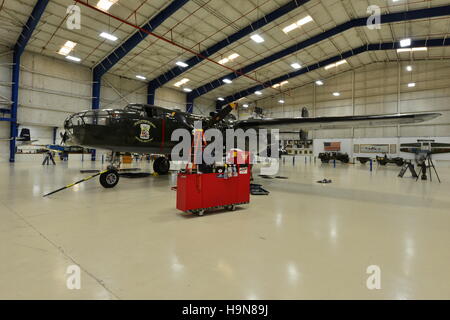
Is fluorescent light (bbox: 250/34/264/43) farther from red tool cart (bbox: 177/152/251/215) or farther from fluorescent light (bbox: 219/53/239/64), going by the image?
red tool cart (bbox: 177/152/251/215)

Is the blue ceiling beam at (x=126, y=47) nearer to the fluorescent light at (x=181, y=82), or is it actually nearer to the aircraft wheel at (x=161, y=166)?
the fluorescent light at (x=181, y=82)

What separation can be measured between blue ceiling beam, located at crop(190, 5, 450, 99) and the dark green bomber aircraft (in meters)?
13.4

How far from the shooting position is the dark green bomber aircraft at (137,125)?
24.0 feet

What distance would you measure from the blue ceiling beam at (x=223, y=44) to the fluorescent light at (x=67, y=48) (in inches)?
332

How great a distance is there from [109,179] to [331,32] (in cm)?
2002

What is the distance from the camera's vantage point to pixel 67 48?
63.3ft

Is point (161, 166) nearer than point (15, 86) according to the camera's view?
Yes

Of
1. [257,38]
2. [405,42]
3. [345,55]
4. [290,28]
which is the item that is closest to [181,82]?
[257,38]

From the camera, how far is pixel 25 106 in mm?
20062

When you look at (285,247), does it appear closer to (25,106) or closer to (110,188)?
(110,188)

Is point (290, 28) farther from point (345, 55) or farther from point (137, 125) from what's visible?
point (137, 125)

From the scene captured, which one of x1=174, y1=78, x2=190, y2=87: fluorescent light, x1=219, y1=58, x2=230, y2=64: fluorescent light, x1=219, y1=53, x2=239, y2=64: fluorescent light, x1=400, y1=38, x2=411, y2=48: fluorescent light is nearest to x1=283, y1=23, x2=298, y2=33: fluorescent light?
x1=219, y1=53, x2=239, y2=64: fluorescent light
